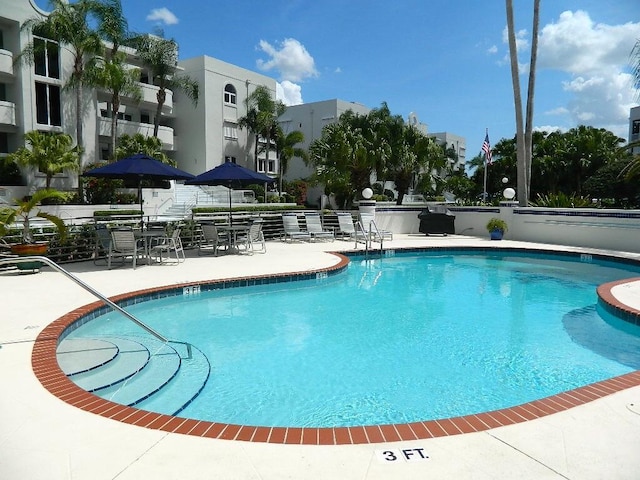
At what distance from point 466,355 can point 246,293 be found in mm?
4435

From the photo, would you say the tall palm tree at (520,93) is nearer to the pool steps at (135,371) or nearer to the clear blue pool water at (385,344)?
the clear blue pool water at (385,344)

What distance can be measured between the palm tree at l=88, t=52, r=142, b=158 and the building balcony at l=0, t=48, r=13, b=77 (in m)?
3.50

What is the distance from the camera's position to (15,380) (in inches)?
158

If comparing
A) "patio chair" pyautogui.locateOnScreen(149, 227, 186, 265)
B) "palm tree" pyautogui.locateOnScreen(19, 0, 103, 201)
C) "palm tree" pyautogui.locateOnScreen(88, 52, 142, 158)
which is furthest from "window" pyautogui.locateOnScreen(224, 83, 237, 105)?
"patio chair" pyautogui.locateOnScreen(149, 227, 186, 265)

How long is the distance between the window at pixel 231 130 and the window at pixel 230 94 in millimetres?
1764

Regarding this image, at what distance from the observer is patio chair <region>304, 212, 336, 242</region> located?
15.6m

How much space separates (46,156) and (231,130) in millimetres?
16550

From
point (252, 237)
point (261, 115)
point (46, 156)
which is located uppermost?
point (261, 115)

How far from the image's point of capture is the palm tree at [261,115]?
35.6m

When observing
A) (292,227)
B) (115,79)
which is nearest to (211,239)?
(292,227)

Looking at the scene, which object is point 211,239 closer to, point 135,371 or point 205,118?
point 135,371

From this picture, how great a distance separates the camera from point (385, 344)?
6.11m

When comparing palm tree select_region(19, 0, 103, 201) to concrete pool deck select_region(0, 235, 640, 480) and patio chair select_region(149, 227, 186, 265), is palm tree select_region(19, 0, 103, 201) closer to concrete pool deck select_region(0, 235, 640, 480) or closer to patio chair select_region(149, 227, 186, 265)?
patio chair select_region(149, 227, 186, 265)

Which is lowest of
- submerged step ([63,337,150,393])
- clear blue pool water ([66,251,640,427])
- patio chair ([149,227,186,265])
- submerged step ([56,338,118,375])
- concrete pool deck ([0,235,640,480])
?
clear blue pool water ([66,251,640,427])
